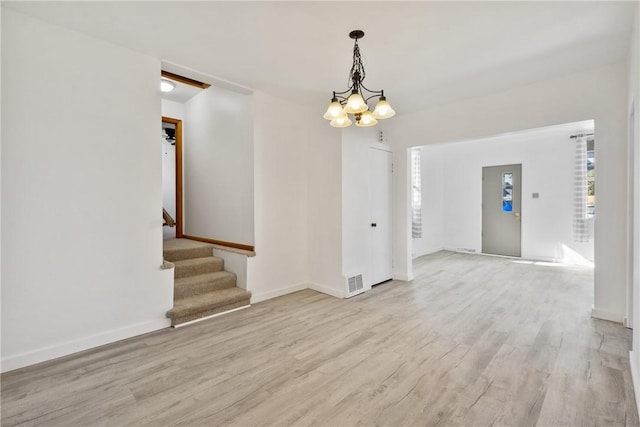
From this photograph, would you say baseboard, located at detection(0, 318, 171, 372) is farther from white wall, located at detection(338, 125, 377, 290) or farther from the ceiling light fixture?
the ceiling light fixture

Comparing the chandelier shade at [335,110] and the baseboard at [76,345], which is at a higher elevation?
the chandelier shade at [335,110]

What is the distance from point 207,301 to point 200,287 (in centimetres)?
32

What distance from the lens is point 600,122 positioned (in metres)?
3.25

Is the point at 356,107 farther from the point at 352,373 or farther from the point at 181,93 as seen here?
the point at 181,93

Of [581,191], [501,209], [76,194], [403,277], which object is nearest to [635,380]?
[403,277]

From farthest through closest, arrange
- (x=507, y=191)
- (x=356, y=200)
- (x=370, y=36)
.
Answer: (x=507, y=191) → (x=356, y=200) → (x=370, y=36)

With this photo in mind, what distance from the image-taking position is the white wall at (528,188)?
6227mm

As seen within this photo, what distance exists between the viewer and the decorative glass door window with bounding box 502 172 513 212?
6996 mm

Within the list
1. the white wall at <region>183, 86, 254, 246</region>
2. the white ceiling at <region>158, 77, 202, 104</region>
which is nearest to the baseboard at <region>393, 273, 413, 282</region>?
the white wall at <region>183, 86, 254, 246</region>

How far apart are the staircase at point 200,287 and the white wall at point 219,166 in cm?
50

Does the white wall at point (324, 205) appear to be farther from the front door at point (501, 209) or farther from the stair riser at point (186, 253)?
the front door at point (501, 209)

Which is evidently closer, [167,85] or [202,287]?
[202,287]

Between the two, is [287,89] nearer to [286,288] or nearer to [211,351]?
[286,288]

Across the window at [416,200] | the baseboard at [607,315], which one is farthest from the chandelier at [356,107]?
the window at [416,200]
